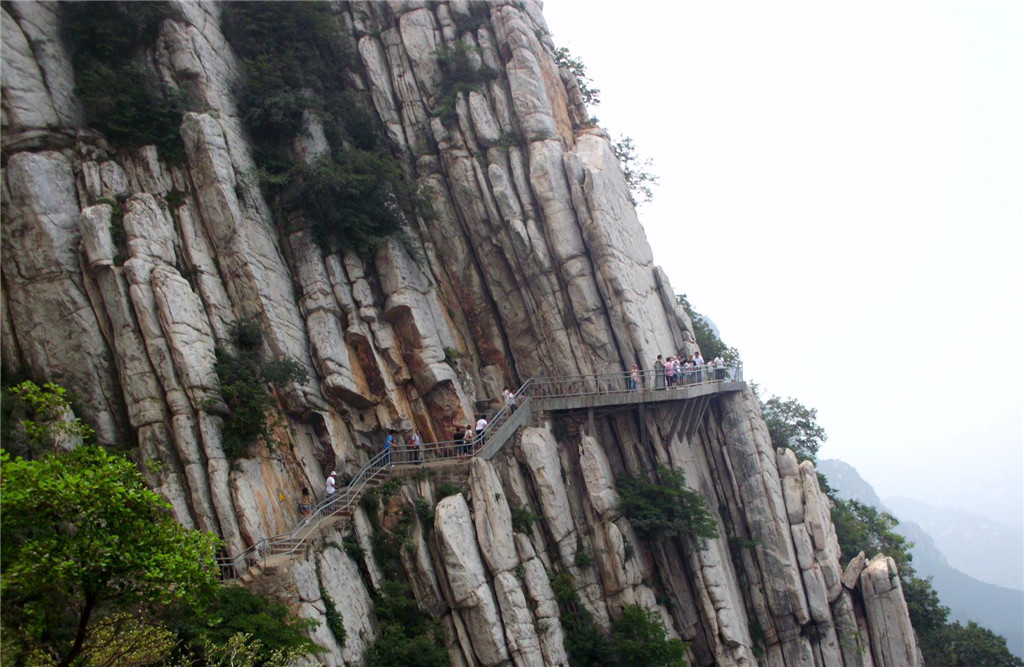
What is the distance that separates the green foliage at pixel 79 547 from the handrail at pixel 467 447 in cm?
553

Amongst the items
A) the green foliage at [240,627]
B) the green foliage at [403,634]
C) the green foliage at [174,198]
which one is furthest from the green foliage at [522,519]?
the green foliage at [174,198]

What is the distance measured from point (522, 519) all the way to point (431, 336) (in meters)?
8.49

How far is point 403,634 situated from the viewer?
20.3 m

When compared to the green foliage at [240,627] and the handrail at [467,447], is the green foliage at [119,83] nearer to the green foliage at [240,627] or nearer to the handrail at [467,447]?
the handrail at [467,447]

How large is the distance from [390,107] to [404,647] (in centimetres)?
2451

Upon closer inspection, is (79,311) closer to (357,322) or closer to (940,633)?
(357,322)

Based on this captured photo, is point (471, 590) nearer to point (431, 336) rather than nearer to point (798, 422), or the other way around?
point (431, 336)

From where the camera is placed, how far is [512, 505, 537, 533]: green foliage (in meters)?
24.3

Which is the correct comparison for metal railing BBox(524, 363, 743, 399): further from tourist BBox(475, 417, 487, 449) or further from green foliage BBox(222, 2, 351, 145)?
green foliage BBox(222, 2, 351, 145)

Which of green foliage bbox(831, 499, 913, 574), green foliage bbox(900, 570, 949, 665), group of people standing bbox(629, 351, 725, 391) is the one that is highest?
group of people standing bbox(629, 351, 725, 391)

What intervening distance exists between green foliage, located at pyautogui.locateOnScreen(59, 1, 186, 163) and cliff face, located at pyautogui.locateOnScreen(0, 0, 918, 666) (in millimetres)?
602

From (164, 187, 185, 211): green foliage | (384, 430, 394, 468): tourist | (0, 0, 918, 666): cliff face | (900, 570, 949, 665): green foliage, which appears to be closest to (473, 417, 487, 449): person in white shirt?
(0, 0, 918, 666): cliff face

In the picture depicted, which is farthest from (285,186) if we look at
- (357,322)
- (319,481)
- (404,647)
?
(404,647)

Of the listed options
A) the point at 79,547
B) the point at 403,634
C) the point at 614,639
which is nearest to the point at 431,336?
the point at 403,634
